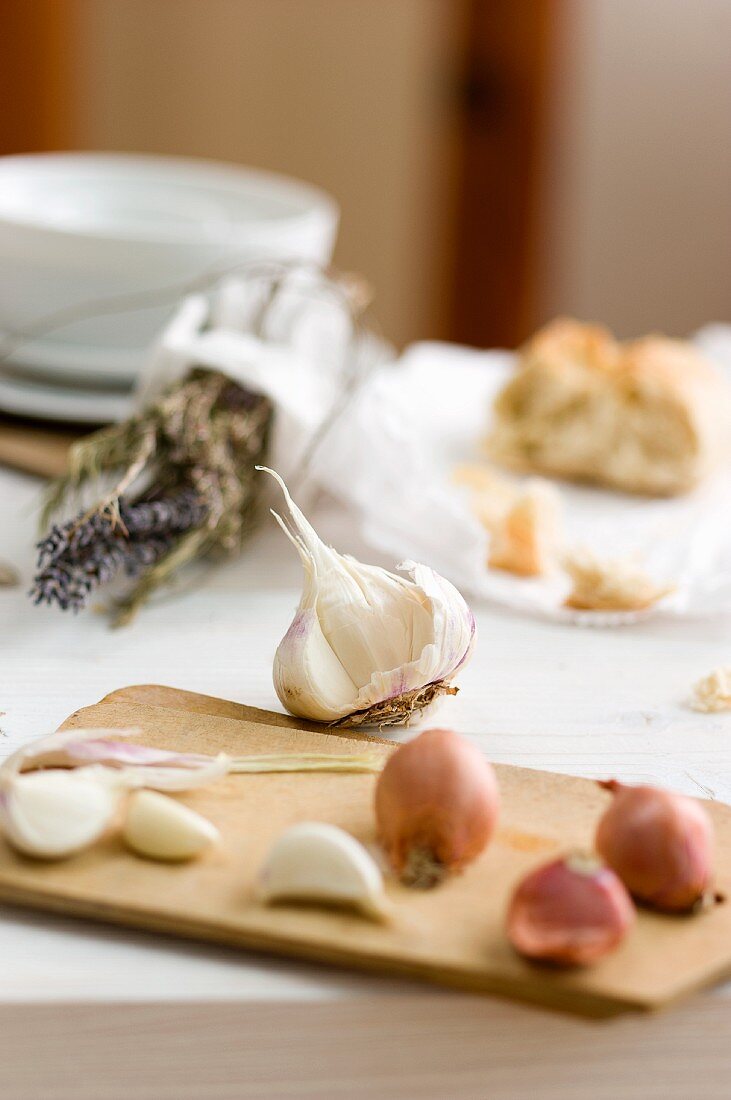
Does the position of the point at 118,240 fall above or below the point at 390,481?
above

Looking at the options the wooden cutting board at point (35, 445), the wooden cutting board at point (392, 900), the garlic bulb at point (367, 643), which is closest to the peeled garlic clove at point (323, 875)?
the wooden cutting board at point (392, 900)

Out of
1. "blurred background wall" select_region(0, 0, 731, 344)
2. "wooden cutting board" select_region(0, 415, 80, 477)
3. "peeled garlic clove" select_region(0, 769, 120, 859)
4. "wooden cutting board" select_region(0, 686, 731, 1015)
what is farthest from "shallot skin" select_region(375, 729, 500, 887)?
"blurred background wall" select_region(0, 0, 731, 344)

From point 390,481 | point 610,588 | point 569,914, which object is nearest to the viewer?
point 569,914

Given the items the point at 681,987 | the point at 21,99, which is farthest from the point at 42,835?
the point at 21,99

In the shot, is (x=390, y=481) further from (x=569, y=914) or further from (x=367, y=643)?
(x=569, y=914)

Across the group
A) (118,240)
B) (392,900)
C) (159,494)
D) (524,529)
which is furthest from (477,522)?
(392,900)

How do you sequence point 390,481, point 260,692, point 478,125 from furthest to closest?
point 478,125, point 390,481, point 260,692

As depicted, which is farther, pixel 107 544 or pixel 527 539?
pixel 527 539
